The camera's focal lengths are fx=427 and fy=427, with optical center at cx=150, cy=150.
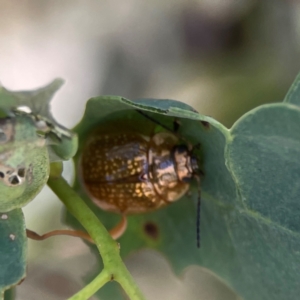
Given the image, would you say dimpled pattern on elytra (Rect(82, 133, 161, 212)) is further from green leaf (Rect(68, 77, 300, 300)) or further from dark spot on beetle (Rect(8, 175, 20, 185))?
dark spot on beetle (Rect(8, 175, 20, 185))

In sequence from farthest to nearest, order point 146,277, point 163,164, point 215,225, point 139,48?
1. point 139,48
2. point 146,277
3. point 163,164
4. point 215,225

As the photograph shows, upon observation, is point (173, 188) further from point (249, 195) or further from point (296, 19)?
point (296, 19)

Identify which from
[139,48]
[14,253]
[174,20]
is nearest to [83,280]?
[14,253]

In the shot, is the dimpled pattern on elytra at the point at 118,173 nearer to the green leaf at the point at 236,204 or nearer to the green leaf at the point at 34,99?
the green leaf at the point at 236,204

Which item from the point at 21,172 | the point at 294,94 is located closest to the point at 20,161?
the point at 21,172

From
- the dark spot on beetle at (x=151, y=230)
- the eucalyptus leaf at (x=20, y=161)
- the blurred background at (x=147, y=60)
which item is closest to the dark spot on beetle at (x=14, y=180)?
the eucalyptus leaf at (x=20, y=161)
